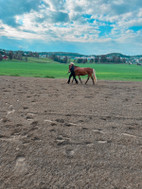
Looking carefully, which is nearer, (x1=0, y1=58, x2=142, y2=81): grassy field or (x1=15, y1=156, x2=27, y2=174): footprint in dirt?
(x1=15, y1=156, x2=27, y2=174): footprint in dirt

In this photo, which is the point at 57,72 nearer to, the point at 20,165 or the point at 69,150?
the point at 69,150

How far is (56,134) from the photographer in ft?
13.7

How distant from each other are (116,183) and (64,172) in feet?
3.02

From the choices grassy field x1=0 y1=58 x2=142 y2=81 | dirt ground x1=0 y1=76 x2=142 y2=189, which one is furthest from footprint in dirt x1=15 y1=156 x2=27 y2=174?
grassy field x1=0 y1=58 x2=142 y2=81

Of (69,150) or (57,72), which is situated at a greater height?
(57,72)

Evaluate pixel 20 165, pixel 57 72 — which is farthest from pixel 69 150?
pixel 57 72

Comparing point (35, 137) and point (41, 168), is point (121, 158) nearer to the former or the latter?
point (41, 168)

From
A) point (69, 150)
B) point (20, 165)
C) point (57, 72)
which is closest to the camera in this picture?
point (20, 165)

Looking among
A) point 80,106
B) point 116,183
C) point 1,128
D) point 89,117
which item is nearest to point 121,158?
point 116,183

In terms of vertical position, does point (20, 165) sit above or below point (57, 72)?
below

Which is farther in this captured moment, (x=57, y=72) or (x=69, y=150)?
(x=57, y=72)

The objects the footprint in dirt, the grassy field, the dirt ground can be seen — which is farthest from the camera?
the grassy field

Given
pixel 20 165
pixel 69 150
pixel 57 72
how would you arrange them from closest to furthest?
pixel 20 165, pixel 69 150, pixel 57 72

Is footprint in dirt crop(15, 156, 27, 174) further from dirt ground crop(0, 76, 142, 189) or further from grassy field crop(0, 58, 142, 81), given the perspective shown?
grassy field crop(0, 58, 142, 81)
